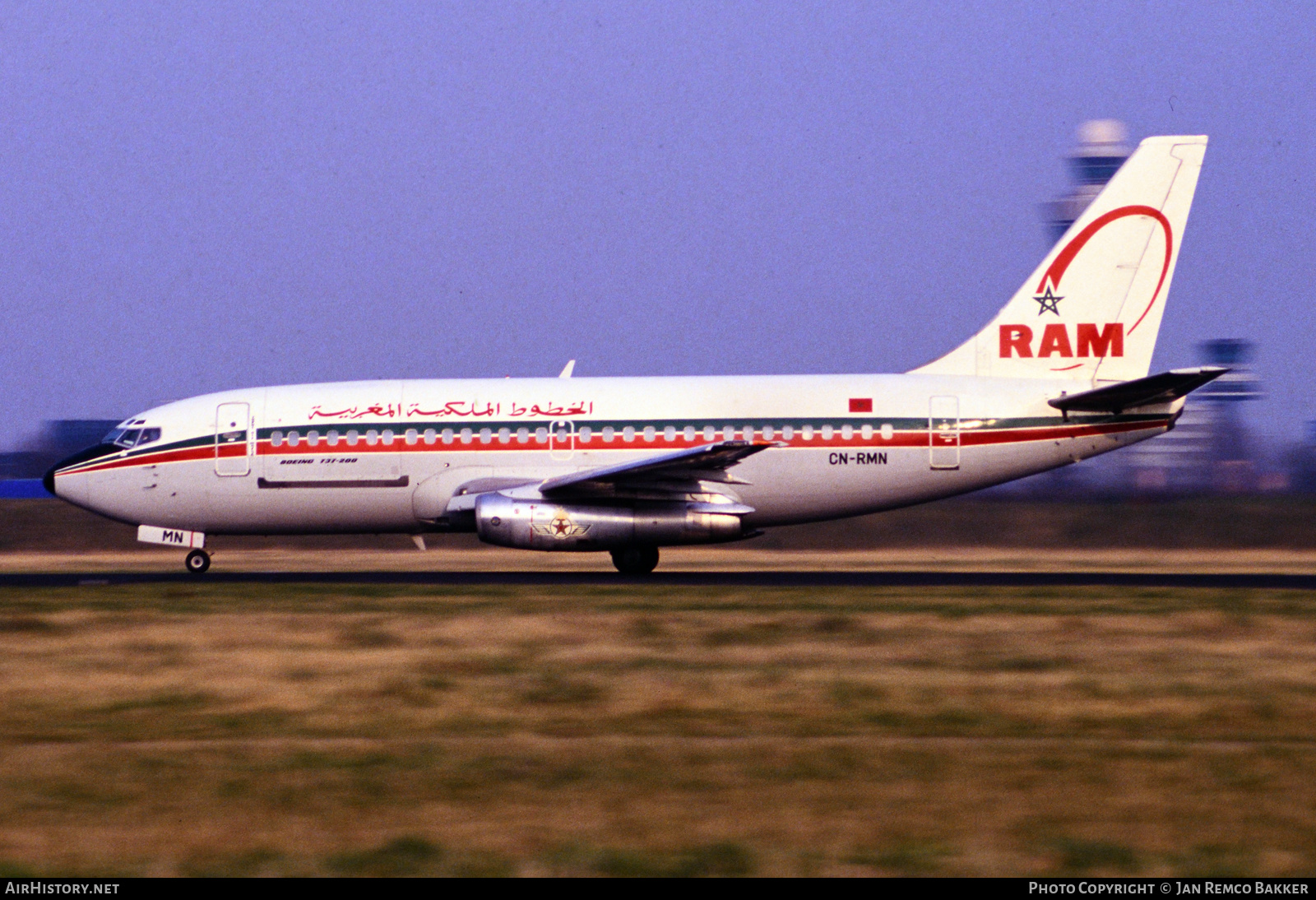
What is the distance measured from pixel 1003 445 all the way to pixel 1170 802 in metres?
16.7

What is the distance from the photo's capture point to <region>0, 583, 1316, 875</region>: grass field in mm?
8156

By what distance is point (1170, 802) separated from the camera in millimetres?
9094

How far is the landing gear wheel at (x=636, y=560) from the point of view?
84.5 feet

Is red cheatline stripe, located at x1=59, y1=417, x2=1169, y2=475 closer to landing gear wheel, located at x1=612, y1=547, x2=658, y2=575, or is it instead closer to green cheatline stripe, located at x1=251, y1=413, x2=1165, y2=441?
green cheatline stripe, located at x1=251, y1=413, x2=1165, y2=441

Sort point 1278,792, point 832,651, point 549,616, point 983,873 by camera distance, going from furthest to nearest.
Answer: point 549,616 < point 832,651 < point 1278,792 < point 983,873

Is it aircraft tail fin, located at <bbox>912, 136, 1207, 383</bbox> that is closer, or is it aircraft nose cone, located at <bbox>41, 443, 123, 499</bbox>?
aircraft tail fin, located at <bbox>912, 136, 1207, 383</bbox>

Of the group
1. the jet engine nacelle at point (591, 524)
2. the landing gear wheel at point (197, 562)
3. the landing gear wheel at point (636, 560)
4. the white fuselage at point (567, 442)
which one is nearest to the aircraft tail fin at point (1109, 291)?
the white fuselage at point (567, 442)

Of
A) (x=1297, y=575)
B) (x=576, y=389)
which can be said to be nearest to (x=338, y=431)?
(x=576, y=389)

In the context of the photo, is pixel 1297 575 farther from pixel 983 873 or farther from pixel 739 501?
pixel 983 873

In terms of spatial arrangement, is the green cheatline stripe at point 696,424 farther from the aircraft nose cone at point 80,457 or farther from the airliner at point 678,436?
the aircraft nose cone at point 80,457

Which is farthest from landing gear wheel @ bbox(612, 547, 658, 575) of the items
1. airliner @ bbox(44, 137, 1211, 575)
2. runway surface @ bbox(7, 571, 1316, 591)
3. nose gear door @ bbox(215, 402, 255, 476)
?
nose gear door @ bbox(215, 402, 255, 476)

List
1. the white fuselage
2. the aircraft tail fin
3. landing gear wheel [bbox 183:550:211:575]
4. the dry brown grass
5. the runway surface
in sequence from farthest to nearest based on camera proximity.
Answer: the dry brown grass < landing gear wheel [bbox 183:550:211:575] < the aircraft tail fin < the white fuselage < the runway surface

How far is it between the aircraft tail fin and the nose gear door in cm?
1292
